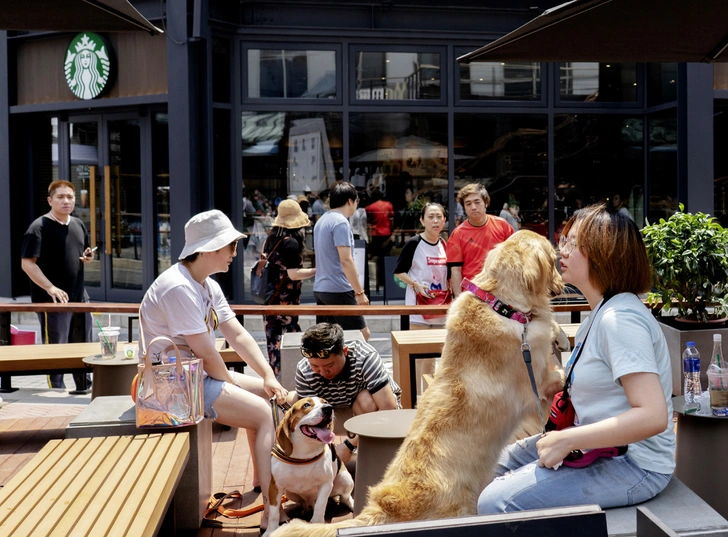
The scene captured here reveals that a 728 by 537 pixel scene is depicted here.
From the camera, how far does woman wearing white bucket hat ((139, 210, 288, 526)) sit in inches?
180

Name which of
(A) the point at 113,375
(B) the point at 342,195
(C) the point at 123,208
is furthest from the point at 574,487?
(C) the point at 123,208

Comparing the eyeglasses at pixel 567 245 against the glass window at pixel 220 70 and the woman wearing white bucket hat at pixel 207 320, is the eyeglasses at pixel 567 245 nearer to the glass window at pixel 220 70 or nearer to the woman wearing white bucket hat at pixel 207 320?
the woman wearing white bucket hat at pixel 207 320

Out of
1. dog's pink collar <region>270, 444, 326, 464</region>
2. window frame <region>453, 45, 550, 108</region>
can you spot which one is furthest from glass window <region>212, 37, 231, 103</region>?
dog's pink collar <region>270, 444, 326, 464</region>

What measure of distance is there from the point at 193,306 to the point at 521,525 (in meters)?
2.71

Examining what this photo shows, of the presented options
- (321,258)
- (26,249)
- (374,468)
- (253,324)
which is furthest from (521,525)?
(253,324)

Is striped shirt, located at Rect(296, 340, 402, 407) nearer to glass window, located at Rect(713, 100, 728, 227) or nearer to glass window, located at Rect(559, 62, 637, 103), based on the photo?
glass window, located at Rect(559, 62, 637, 103)

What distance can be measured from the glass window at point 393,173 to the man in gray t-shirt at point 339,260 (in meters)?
5.36

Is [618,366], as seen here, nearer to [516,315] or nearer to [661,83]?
[516,315]

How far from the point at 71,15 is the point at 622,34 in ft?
10.7

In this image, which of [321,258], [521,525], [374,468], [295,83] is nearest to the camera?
[521,525]

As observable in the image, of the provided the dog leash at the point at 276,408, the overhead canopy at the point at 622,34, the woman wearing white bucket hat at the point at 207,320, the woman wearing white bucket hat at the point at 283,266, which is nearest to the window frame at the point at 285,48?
the woman wearing white bucket hat at the point at 283,266

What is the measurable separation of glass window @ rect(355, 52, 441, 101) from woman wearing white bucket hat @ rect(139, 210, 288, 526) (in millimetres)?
8553

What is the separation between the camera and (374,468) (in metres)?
4.26

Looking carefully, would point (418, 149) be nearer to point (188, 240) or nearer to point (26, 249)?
point (26, 249)
